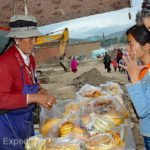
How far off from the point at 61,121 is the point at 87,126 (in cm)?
22

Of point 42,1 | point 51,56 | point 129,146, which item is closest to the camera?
point 129,146

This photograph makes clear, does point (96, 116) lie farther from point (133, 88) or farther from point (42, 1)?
point (42, 1)

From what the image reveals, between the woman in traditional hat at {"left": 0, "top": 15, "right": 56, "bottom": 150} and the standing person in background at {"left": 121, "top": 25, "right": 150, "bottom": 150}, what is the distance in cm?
72

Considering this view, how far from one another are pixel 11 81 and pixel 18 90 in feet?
0.49

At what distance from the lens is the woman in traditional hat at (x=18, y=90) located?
1.51 metres

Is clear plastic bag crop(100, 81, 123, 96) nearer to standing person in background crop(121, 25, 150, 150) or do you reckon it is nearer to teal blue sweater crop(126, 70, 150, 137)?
standing person in background crop(121, 25, 150, 150)

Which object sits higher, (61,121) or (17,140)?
(61,121)

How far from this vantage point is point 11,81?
5.10 feet

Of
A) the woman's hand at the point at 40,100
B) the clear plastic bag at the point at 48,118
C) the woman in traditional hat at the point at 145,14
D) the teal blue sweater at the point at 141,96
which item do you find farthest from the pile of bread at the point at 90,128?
the woman in traditional hat at the point at 145,14

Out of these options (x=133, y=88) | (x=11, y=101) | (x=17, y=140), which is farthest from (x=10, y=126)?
(x=133, y=88)

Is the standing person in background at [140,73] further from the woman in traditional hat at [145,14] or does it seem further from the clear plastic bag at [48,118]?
the clear plastic bag at [48,118]

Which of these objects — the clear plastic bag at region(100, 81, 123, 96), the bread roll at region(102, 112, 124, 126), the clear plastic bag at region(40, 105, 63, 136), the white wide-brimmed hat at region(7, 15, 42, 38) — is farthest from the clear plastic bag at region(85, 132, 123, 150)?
the clear plastic bag at region(100, 81, 123, 96)

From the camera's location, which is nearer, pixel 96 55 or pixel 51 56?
pixel 51 56

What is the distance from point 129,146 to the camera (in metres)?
1.31
